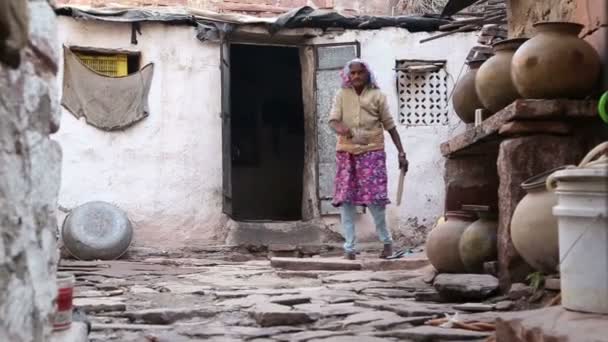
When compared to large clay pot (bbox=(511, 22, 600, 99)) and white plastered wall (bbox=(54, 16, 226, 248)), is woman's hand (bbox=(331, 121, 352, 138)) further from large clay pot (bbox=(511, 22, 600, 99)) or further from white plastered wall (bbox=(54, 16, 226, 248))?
white plastered wall (bbox=(54, 16, 226, 248))

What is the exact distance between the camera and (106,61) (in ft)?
32.9

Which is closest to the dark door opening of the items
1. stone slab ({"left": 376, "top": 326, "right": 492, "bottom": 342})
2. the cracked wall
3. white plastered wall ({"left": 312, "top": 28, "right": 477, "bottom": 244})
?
white plastered wall ({"left": 312, "top": 28, "right": 477, "bottom": 244})

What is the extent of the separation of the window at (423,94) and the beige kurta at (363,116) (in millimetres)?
3351

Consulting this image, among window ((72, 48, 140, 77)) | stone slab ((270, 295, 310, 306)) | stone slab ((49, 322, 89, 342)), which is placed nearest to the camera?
stone slab ((49, 322, 89, 342))

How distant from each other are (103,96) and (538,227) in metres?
7.20

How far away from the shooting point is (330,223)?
10180 millimetres

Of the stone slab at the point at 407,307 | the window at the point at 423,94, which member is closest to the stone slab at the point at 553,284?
the stone slab at the point at 407,307

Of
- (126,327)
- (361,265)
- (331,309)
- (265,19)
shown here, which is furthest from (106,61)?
(126,327)

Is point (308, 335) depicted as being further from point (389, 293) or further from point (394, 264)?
point (394, 264)

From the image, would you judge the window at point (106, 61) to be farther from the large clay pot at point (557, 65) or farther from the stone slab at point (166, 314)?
the large clay pot at point (557, 65)

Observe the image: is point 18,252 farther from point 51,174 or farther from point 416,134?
point 416,134

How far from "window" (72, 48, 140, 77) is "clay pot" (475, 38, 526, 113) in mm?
6194

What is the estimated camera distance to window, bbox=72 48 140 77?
998 centimetres

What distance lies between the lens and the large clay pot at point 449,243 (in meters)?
5.05
